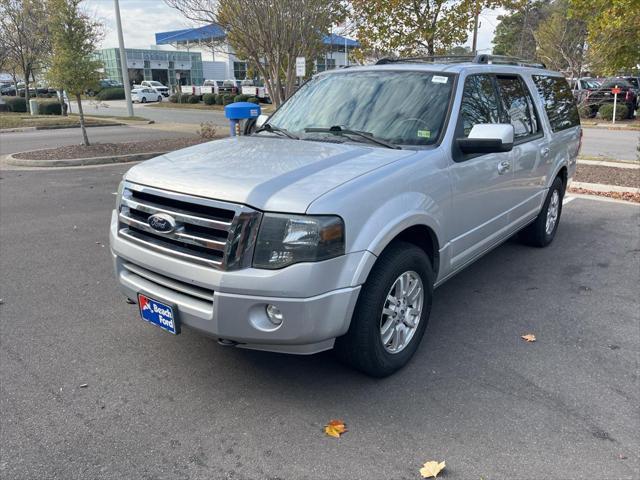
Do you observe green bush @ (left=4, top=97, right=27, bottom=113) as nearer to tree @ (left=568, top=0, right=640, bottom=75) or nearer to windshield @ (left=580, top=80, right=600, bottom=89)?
tree @ (left=568, top=0, right=640, bottom=75)

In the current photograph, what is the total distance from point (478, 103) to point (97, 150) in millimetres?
11917

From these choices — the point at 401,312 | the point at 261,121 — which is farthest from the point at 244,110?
the point at 401,312

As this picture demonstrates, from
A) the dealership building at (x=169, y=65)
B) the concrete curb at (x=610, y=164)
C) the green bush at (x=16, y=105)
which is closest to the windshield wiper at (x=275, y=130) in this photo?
the concrete curb at (x=610, y=164)

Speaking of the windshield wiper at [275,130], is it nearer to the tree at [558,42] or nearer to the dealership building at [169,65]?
the tree at [558,42]

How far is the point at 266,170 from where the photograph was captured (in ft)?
10.4

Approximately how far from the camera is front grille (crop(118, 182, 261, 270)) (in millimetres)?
2834

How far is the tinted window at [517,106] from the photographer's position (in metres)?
Answer: 4.80

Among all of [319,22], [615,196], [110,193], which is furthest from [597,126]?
[110,193]

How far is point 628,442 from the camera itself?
2.88 m

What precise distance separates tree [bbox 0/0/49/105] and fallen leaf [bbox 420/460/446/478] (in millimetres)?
31207

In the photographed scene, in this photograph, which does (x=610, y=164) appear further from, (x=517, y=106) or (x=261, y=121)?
(x=261, y=121)

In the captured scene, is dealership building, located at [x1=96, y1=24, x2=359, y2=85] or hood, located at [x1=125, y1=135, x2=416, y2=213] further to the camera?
dealership building, located at [x1=96, y1=24, x2=359, y2=85]

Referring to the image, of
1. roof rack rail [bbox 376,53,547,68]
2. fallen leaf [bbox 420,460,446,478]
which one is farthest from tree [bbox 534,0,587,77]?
fallen leaf [bbox 420,460,446,478]

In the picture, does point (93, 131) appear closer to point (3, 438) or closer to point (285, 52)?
point (285, 52)
